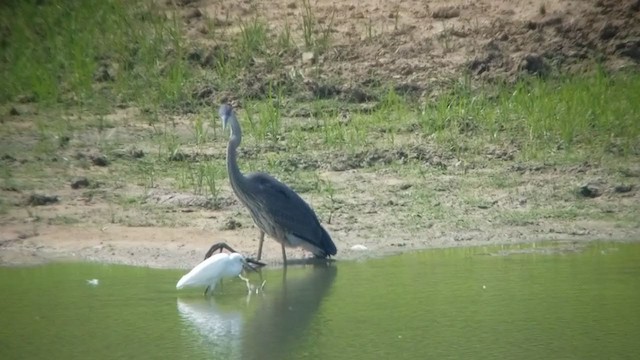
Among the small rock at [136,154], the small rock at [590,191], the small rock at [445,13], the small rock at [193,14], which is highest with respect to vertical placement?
the small rock at [193,14]

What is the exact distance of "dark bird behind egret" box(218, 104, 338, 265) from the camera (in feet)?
30.6

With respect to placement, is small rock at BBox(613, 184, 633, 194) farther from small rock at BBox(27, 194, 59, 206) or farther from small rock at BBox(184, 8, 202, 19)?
small rock at BBox(184, 8, 202, 19)

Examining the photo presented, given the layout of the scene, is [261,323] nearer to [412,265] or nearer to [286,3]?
[412,265]

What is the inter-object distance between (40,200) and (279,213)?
230 cm

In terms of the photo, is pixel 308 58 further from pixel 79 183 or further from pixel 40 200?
pixel 40 200

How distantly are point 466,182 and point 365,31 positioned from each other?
11.2 feet

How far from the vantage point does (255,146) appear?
1193 centimetres

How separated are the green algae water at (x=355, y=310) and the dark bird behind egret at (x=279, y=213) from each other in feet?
0.69

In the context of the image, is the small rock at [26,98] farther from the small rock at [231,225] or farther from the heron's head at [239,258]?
the heron's head at [239,258]

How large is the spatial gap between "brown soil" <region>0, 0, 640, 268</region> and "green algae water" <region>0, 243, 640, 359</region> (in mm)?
407

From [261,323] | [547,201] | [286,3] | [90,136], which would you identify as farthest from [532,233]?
[286,3]

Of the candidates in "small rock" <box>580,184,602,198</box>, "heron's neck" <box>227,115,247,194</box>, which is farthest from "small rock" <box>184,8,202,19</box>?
"small rock" <box>580,184,602,198</box>

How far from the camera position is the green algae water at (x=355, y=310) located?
759 centimetres

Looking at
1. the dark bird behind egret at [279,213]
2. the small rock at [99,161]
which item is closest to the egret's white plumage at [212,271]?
the dark bird behind egret at [279,213]
